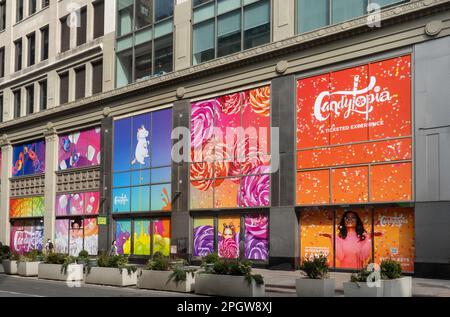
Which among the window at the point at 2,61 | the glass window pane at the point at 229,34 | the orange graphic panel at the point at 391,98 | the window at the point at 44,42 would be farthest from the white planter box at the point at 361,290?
the window at the point at 2,61

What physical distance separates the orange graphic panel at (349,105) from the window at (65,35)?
23.6 metres

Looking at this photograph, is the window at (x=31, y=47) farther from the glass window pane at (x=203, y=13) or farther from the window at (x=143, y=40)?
the glass window pane at (x=203, y=13)

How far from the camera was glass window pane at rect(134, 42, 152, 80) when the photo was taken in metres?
35.1

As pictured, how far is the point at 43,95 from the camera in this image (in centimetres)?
4450

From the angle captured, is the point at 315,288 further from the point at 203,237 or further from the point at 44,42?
the point at 44,42

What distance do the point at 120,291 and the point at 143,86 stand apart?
17168 millimetres

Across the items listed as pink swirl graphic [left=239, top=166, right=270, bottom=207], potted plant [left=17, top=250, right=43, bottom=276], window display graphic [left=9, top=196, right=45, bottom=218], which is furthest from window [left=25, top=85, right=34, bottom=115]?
pink swirl graphic [left=239, top=166, right=270, bottom=207]

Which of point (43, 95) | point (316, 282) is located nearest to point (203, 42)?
point (43, 95)

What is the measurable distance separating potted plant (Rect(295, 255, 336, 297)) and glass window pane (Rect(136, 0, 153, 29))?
75.2 feet

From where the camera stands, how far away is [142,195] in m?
34.7

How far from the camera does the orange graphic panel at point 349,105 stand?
80.4ft
